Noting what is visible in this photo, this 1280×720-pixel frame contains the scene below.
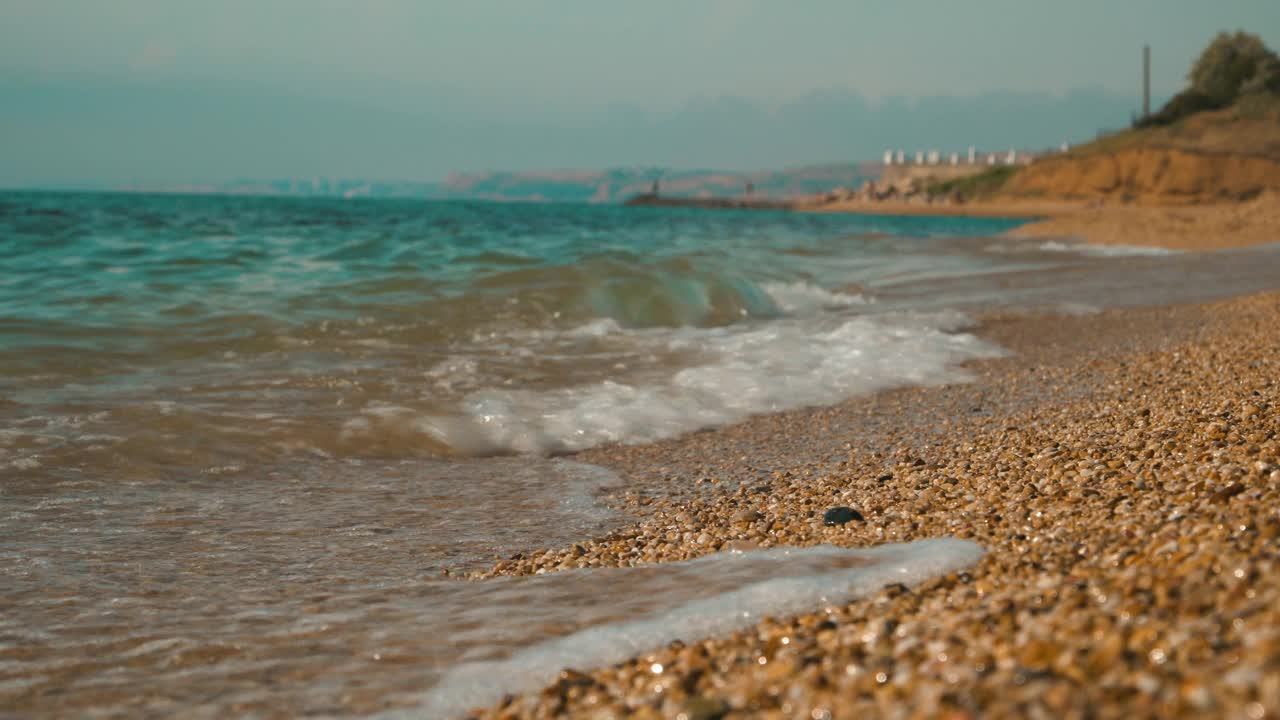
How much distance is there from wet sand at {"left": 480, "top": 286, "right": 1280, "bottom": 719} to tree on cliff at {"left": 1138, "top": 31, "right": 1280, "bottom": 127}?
3109 inches

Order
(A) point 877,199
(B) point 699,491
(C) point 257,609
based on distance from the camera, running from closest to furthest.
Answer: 1. (C) point 257,609
2. (B) point 699,491
3. (A) point 877,199

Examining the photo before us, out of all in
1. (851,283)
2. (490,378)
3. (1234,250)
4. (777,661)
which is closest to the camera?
(777,661)

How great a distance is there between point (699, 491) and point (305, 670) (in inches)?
92.0

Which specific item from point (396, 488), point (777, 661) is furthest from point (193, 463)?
point (777, 661)

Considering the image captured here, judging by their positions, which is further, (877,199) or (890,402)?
(877,199)

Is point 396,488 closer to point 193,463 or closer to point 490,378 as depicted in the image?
point 193,463

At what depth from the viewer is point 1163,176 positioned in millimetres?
59969

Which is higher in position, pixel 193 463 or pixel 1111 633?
pixel 1111 633

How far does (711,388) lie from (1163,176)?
62.7 metres

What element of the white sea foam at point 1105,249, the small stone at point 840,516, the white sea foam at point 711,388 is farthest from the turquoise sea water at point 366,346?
the white sea foam at point 1105,249

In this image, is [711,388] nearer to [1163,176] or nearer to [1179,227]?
[1179,227]

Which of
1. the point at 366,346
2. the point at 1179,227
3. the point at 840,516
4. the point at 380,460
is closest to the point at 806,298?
the point at 366,346

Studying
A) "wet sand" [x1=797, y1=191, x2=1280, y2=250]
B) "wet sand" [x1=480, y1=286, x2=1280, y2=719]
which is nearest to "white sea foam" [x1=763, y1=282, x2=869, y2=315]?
"wet sand" [x1=480, y1=286, x2=1280, y2=719]

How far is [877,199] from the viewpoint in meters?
100
